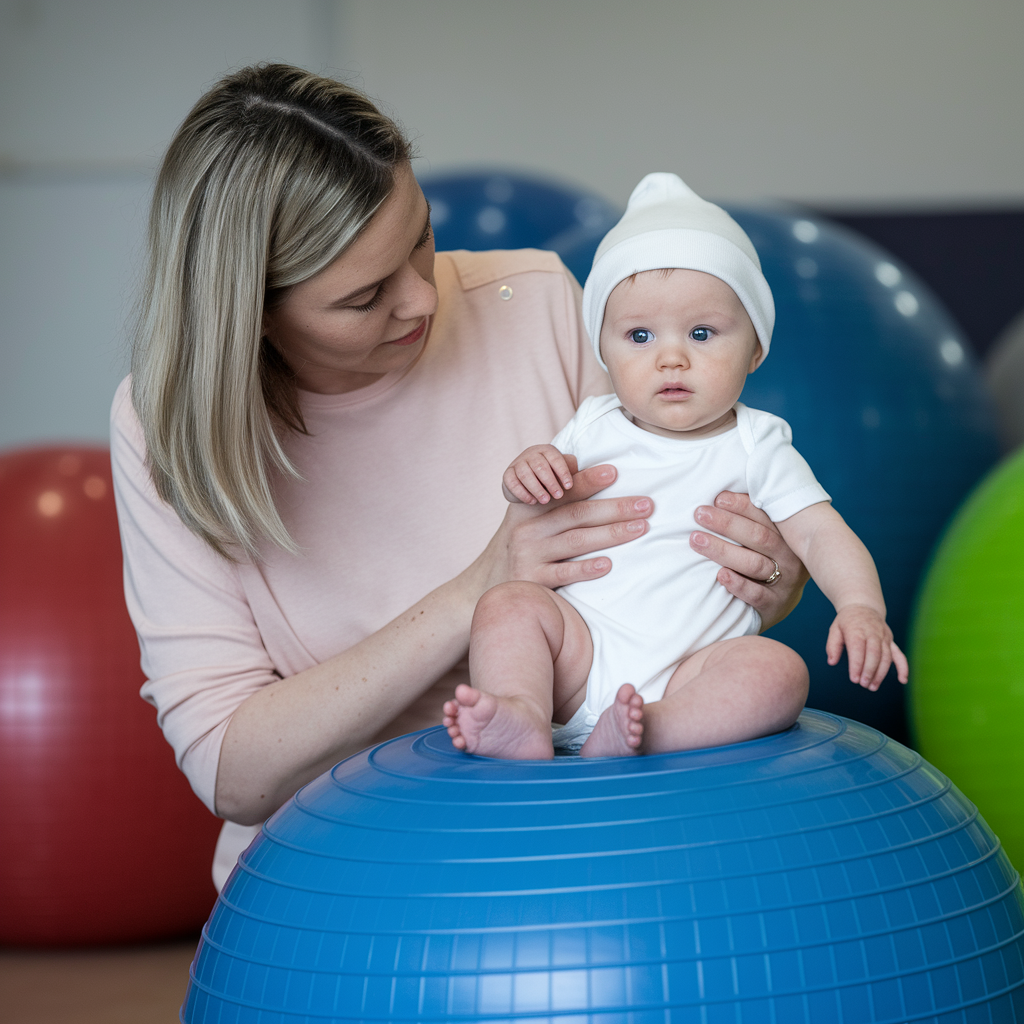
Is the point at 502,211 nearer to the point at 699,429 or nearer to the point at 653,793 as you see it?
the point at 699,429

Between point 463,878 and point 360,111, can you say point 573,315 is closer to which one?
point 360,111

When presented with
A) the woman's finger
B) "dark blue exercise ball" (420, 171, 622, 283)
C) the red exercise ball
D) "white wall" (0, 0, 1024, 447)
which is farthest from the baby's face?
"white wall" (0, 0, 1024, 447)

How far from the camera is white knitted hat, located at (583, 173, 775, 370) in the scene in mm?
1091

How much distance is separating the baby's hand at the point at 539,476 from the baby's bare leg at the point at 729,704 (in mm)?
225

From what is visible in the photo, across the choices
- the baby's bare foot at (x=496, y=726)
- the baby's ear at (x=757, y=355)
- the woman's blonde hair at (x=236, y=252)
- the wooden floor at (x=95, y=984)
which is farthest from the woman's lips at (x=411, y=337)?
the wooden floor at (x=95, y=984)

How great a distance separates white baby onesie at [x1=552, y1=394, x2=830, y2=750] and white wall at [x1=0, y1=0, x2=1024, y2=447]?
4025mm

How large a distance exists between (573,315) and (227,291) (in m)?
0.49

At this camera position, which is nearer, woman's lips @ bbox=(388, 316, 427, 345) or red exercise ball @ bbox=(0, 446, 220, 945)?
woman's lips @ bbox=(388, 316, 427, 345)

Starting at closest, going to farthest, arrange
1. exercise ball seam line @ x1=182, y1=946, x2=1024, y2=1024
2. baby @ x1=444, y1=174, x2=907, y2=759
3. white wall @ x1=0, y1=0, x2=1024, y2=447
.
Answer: exercise ball seam line @ x1=182, y1=946, x2=1024, y2=1024 → baby @ x1=444, y1=174, x2=907, y2=759 → white wall @ x1=0, y1=0, x2=1024, y2=447

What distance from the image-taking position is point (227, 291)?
1.18 meters

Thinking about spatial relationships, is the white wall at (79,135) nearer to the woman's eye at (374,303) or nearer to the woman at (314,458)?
the woman at (314,458)

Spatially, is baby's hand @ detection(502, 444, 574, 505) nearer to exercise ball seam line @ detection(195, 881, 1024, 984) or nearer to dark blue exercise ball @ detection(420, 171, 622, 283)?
exercise ball seam line @ detection(195, 881, 1024, 984)

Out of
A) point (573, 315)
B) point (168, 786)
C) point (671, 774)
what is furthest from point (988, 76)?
point (671, 774)

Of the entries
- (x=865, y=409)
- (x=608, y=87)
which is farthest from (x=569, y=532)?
(x=608, y=87)
